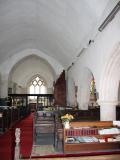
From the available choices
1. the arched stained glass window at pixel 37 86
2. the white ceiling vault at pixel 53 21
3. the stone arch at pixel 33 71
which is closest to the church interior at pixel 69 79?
the white ceiling vault at pixel 53 21

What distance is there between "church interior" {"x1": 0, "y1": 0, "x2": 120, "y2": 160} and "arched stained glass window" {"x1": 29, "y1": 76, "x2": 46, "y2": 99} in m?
7.74

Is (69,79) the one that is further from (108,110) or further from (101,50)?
(101,50)

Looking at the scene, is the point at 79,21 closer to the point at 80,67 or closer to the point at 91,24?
the point at 91,24

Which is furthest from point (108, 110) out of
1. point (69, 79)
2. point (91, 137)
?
point (69, 79)

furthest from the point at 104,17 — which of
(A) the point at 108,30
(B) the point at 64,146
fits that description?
(B) the point at 64,146

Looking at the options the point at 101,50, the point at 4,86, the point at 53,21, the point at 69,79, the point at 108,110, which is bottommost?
the point at 108,110

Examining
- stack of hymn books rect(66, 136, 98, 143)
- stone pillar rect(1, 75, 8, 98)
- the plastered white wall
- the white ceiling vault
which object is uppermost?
the white ceiling vault

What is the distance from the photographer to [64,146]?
7.38m

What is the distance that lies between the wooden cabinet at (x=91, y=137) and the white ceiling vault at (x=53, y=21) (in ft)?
12.5

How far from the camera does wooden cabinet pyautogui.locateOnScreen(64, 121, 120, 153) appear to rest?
7484 mm

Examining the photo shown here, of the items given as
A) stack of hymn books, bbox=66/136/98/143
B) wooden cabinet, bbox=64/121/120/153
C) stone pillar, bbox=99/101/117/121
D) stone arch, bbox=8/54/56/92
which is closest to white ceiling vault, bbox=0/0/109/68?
stone pillar, bbox=99/101/117/121

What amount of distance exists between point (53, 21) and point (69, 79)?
676 centimetres

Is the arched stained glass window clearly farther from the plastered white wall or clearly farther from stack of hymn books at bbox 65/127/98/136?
stack of hymn books at bbox 65/127/98/136

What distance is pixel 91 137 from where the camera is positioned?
7.82 meters
